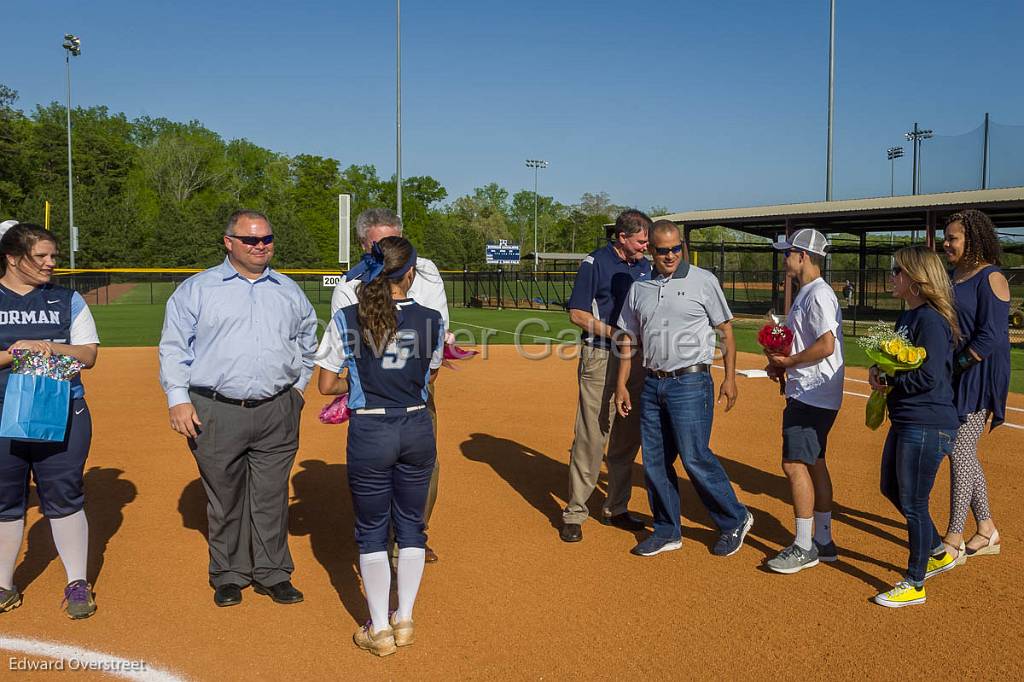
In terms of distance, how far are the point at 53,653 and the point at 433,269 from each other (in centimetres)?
290

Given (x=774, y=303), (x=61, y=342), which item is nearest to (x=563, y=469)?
(x=61, y=342)

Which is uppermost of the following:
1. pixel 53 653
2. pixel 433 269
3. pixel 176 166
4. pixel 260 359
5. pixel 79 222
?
pixel 176 166

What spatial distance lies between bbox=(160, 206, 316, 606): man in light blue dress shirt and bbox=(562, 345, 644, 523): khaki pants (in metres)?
1.99

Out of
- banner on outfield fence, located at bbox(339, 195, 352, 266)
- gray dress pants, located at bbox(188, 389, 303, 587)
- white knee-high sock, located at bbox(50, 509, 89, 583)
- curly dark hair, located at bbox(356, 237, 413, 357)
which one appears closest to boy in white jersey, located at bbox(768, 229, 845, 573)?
curly dark hair, located at bbox(356, 237, 413, 357)

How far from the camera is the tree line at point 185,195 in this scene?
60594 mm

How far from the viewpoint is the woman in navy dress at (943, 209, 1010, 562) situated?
473 centimetres

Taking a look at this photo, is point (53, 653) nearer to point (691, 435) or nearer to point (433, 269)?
point (433, 269)

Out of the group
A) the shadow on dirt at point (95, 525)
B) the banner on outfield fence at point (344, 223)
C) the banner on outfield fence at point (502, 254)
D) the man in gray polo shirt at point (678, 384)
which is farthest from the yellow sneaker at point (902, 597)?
the banner on outfield fence at point (502, 254)

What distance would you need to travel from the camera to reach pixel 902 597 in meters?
4.32

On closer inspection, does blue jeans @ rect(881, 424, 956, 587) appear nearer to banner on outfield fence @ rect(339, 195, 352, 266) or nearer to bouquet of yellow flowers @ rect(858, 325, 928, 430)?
→ bouquet of yellow flowers @ rect(858, 325, 928, 430)

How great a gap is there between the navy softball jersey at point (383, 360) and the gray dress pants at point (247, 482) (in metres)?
0.87

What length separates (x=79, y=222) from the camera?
56.6 m

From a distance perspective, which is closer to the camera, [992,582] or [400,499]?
[400,499]

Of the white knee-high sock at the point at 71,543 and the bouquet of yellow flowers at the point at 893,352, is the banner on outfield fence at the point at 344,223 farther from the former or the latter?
the bouquet of yellow flowers at the point at 893,352
